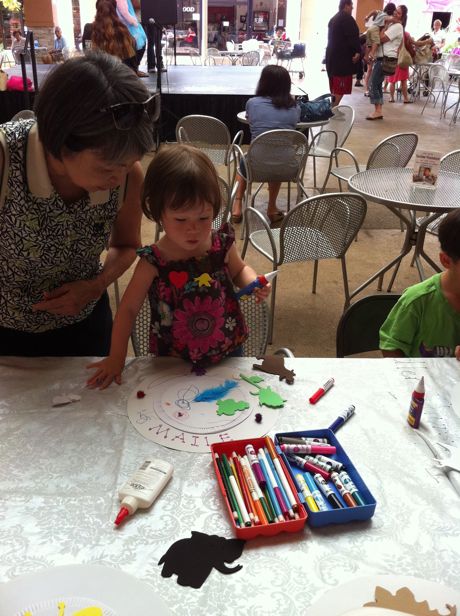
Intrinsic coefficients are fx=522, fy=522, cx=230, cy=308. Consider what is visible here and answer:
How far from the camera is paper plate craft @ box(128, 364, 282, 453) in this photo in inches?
40.8

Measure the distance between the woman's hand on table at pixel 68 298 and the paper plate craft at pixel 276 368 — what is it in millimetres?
465

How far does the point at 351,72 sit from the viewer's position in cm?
757

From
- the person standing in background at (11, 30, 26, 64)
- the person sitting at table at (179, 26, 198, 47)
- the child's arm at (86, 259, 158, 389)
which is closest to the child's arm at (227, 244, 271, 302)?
the child's arm at (86, 259, 158, 389)

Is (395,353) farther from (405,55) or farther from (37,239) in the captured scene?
(405,55)

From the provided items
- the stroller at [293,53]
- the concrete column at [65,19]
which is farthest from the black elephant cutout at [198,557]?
the concrete column at [65,19]

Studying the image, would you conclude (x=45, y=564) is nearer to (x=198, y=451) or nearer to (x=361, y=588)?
(x=198, y=451)

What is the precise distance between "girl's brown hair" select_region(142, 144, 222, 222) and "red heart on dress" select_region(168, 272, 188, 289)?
158mm

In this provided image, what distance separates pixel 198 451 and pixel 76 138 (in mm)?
643

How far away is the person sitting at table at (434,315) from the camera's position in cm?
152

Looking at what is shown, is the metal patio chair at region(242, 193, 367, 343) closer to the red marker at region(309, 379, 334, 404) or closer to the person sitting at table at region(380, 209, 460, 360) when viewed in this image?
the person sitting at table at region(380, 209, 460, 360)

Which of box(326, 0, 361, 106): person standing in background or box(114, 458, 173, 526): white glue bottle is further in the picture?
box(326, 0, 361, 106): person standing in background

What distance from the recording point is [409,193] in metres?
2.87

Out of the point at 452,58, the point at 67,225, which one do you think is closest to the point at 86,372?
the point at 67,225

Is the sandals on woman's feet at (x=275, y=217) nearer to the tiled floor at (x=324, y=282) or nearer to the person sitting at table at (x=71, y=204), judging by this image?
the tiled floor at (x=324, y=282)
